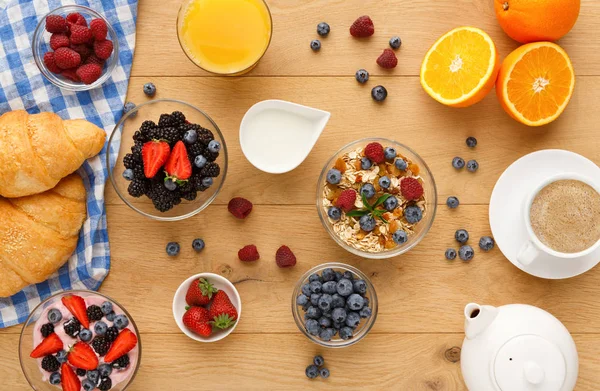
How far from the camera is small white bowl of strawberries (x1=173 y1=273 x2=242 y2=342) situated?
5.45 feet

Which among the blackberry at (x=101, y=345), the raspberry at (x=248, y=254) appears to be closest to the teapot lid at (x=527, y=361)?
the raspberry at (x=248, y=254)

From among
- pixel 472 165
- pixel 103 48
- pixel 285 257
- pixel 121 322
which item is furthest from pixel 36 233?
pixel 472 165

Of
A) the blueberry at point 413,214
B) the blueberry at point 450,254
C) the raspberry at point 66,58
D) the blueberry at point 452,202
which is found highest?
the raspberry at point 66,58

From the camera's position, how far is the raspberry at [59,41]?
1656 mm

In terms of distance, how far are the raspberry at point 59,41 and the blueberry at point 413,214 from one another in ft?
3.61

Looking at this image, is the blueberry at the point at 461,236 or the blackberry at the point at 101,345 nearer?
the blackberry at the point at 101,345

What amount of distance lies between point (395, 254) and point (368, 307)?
0.57ft

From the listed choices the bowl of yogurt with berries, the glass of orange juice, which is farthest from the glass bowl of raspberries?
the bowl of yogurt with berries

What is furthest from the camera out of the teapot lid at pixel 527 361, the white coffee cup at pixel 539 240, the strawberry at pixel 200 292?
the strawberry at pixel 200 292

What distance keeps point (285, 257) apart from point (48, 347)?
2.33 ft

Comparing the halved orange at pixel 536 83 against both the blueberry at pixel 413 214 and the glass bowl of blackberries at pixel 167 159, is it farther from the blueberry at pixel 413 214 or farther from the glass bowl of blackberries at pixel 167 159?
the glass bowl of blackberries at pixel 167 159

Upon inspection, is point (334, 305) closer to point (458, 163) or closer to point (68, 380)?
point (458, 163)

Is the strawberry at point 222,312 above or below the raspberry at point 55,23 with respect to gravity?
below

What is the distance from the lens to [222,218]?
177 centimetres
